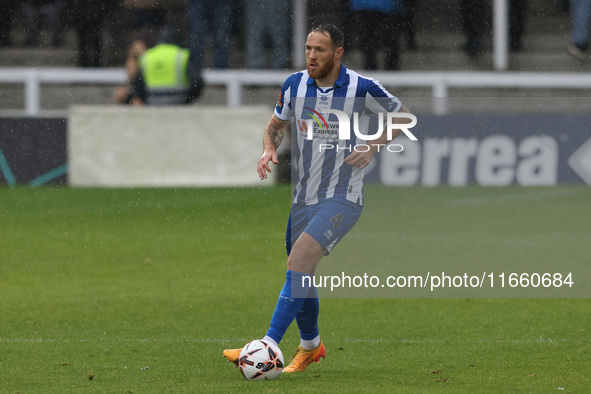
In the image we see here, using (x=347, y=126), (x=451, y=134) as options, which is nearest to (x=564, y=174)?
(x=451, y=134)

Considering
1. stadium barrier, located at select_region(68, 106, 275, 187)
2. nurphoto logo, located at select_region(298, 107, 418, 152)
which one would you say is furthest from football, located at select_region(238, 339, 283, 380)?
stadium barrier, located at select_region(68, 106, 275, 187)

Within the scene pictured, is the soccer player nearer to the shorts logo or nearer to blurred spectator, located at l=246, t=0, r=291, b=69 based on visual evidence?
the shorts logo

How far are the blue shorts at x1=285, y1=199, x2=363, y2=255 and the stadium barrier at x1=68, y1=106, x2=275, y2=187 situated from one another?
25.2 feet

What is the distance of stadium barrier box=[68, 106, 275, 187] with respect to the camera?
44.5ft

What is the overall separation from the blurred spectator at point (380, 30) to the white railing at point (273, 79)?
673 mm

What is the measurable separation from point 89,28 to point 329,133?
12.5 metres

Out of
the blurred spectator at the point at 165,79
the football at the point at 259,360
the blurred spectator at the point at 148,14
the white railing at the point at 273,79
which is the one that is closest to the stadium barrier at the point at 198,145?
the blurred spectator at the point at 165,79

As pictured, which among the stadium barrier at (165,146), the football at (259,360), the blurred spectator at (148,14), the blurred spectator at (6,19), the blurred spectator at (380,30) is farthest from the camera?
the blurred spectator at (6,19)

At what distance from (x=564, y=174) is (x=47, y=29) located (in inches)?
367

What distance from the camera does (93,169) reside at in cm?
1358

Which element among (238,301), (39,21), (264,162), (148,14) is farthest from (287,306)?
(39,21)

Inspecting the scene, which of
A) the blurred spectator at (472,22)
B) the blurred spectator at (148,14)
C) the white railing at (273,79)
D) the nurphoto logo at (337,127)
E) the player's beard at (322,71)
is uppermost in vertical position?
the player's beard at (322,71)

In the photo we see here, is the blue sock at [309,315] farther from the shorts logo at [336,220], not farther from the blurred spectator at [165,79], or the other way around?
the blurred spectator at [165,79]

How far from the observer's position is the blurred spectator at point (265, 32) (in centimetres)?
1634
